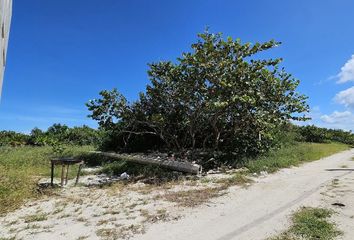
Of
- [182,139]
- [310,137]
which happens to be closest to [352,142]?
[310,137]

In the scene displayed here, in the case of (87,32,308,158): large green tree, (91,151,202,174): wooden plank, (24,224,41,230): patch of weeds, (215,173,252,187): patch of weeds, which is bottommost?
(24,224,41,230): patch of weeds

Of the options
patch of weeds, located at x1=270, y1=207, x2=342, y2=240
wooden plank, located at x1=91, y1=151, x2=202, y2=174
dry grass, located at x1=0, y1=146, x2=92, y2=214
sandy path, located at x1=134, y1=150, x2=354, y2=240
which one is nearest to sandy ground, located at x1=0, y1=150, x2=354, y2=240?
sandy path, located at x1=134, y1=150, x2=354, y2=240

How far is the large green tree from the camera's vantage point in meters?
12.2

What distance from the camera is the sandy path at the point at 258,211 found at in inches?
217

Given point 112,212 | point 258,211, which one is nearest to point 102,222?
point 112,212

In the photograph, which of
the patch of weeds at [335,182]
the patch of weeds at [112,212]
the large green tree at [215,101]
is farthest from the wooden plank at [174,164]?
the patch of weeds at [112,212]

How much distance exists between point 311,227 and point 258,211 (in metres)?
1.40

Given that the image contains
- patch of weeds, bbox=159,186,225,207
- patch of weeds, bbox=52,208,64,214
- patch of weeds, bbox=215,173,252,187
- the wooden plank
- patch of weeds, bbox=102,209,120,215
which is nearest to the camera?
patch of weeds, bbox=102,209,120,215

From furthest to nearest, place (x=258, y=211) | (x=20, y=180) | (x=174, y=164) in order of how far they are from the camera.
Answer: (x=174, y=164)
(x=20, y=180)
(x=258, y=211)

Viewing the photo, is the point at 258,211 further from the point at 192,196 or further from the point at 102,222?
the point at 102,222

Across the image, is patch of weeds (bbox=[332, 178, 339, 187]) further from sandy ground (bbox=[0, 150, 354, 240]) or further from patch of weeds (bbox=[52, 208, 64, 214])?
patch of weeds (bbox=[52, 208, 64, 214])

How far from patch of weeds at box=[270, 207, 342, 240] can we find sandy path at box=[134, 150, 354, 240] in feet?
0.54

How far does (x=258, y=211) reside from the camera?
6.85 meters

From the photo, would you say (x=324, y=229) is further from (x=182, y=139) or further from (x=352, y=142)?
(x=352, y=142)
